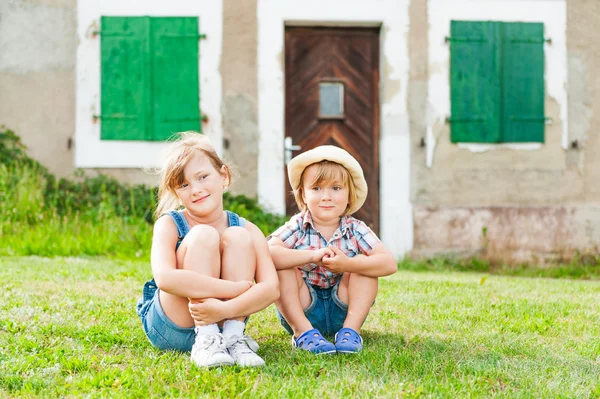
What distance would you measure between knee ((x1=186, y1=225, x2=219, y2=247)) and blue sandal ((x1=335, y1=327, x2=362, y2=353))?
0.63 m

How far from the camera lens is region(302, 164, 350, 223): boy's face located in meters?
2.89

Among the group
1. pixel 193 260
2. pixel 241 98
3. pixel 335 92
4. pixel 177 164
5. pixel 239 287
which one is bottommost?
pixel 239 287

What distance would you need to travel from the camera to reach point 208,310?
8.04ft

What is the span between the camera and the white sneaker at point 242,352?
241 cm

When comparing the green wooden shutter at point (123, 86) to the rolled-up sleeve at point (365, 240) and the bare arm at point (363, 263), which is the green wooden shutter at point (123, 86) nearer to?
the rolled-up sleeve at point (365, 240)

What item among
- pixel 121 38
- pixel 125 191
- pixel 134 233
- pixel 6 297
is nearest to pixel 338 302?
pixel 6 297

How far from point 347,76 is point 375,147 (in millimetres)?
889

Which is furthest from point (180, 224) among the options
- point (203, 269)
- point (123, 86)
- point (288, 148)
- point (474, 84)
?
point (474, 84)

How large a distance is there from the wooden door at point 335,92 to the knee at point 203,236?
543cm

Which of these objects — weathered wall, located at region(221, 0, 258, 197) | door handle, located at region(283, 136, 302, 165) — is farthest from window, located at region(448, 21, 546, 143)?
weathered wall, located at region(221, 0, 258, 197)

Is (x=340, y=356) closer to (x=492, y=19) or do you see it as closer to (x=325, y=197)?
(x=325, y=197)

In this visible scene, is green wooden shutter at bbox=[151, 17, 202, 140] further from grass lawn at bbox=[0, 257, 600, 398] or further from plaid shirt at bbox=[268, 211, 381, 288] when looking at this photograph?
plaid shirt at bbox=[268, 211, 381, 288]

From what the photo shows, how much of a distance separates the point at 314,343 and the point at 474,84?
5.89 meters

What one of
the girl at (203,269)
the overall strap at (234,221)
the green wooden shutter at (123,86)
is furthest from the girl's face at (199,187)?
the green wooden shutter at (123,86)
